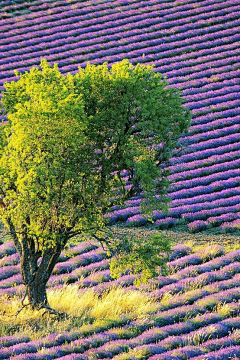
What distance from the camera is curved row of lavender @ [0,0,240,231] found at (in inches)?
814

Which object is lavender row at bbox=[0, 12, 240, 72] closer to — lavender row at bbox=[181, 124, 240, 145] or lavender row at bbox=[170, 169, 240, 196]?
lavender row at bbox=[181, 124, 240, 145]

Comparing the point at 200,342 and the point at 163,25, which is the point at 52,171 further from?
the point at 163,25

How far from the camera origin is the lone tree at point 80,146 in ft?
38.1

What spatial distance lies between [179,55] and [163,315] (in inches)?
792

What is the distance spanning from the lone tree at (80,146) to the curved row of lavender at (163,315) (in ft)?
4.71

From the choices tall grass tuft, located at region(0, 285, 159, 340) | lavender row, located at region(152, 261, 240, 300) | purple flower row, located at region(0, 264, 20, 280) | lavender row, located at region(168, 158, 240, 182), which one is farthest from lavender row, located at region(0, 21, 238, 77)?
tall grass tuft, located at region(0, 285, 159, 340)

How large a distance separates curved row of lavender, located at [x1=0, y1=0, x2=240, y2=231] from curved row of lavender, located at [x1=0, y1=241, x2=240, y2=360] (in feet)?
9.07

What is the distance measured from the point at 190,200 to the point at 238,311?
24.2 ft

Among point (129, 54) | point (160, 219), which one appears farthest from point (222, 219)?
point (129, 54)

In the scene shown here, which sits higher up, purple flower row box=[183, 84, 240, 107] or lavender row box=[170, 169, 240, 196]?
purple flower row box=[183, 84, 240, 107]

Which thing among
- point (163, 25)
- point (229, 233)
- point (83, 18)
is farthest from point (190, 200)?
point (83, 18)

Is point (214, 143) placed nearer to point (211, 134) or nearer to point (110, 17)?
point (211, 134)

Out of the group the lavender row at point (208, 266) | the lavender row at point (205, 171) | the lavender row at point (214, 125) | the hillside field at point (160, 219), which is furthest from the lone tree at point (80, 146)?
the lavender row at point (214, 125)

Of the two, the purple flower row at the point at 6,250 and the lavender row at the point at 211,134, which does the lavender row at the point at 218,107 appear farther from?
the purple flower row at the point at 6,250
